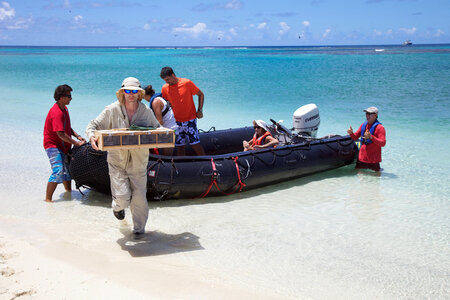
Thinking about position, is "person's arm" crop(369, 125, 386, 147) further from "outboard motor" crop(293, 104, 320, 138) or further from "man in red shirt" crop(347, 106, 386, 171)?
"outboard motor" crop(293, 104, 320, 138)

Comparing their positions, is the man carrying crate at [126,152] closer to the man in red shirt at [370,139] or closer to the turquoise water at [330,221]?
the turquoise water at [330,221]

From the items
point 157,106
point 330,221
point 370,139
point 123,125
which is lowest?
point 330,221

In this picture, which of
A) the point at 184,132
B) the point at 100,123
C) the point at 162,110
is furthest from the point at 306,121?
the point at 100,123

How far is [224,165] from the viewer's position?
225 inches

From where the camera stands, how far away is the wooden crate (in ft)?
12.3

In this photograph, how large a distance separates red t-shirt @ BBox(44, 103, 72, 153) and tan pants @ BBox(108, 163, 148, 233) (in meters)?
1.41

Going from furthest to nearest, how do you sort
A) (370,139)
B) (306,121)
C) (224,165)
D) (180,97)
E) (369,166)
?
(306,121) → (369,166) → (370,139) → (180,97) → (224,165)

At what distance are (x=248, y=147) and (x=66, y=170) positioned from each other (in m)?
2.51

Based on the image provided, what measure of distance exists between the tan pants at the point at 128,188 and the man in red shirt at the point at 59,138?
54.9 inches

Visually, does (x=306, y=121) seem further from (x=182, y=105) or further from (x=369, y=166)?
(x=182, y=105)

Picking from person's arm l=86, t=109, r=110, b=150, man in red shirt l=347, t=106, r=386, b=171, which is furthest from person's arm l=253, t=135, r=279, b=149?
person's arm l=86, t=109, r=110, b=150

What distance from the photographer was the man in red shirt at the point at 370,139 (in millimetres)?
6430

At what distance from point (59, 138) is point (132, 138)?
1.95 metres

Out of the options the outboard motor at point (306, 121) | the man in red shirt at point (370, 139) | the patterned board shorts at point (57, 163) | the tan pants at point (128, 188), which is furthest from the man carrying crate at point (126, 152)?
the outboard motor at point (306, 121)
